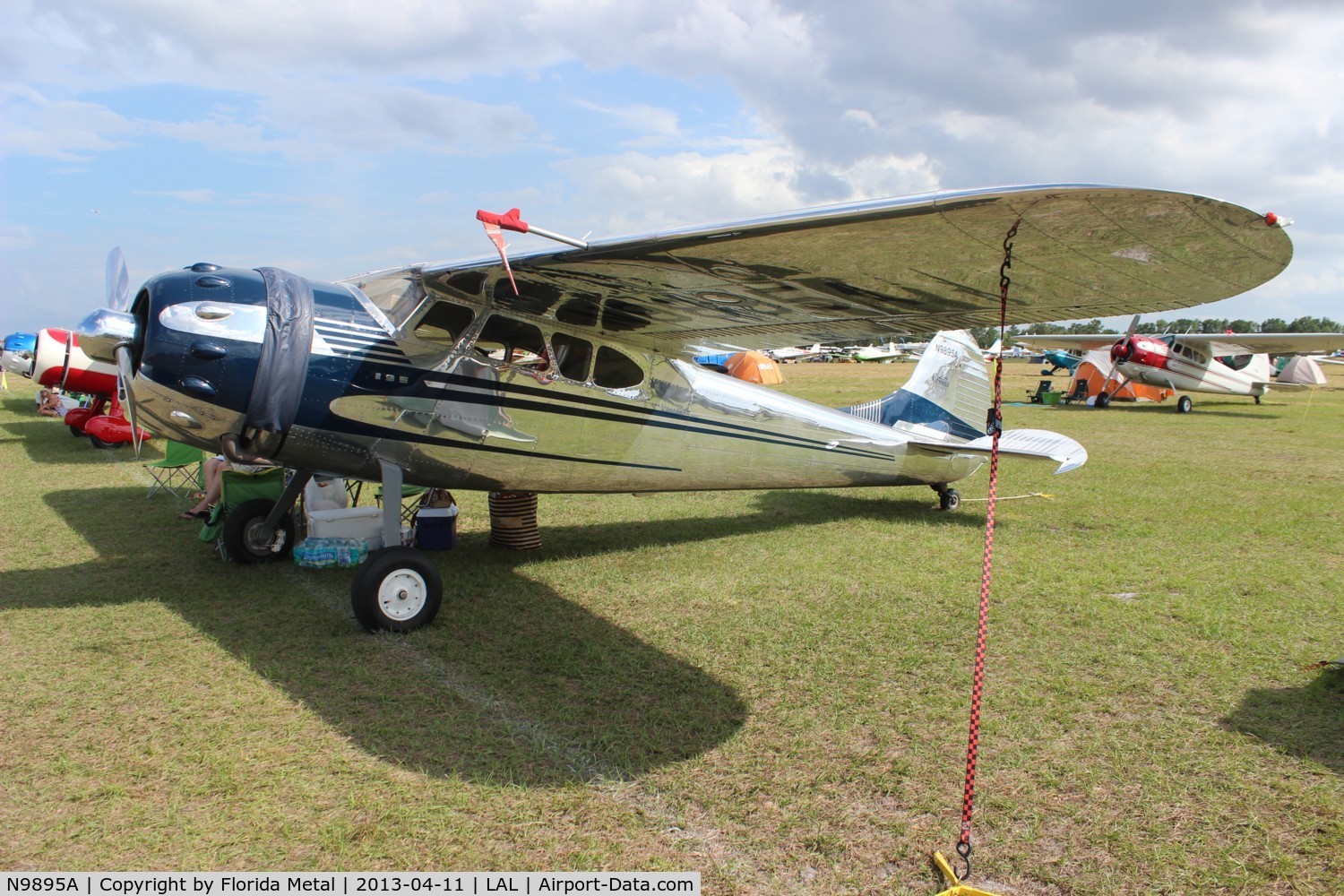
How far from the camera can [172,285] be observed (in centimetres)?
454

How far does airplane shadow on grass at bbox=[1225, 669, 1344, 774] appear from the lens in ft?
11.7

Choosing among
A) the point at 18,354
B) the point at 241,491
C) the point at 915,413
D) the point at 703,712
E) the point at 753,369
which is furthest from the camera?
the point at 753,369

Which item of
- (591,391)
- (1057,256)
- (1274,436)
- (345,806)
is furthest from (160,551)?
(1274,436)

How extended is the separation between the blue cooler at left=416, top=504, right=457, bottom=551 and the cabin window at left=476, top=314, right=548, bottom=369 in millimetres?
1842

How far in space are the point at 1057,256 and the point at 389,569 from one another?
408 cm

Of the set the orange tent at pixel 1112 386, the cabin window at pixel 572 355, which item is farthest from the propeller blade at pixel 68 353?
the orange tent at pixel 1112 386

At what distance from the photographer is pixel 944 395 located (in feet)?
28.8

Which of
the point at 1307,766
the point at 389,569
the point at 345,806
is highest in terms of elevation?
the point at 389,569

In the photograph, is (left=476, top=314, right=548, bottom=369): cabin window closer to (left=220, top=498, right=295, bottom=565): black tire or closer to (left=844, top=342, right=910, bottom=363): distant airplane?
(left=220, top=498, right=295, bottom=565): black tire

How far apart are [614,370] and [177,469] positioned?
6689 mm

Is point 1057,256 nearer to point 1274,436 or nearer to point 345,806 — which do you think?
point 345,806

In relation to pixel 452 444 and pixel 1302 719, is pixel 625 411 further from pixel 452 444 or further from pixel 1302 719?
pixel 1302 719

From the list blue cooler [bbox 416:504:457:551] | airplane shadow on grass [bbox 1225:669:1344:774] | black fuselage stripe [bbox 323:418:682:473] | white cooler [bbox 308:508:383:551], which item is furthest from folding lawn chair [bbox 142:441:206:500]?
airplane shadow on grass [bbox 1225:669:1344:774]

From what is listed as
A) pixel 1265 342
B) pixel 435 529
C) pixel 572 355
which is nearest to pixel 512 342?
pixel 572 355
